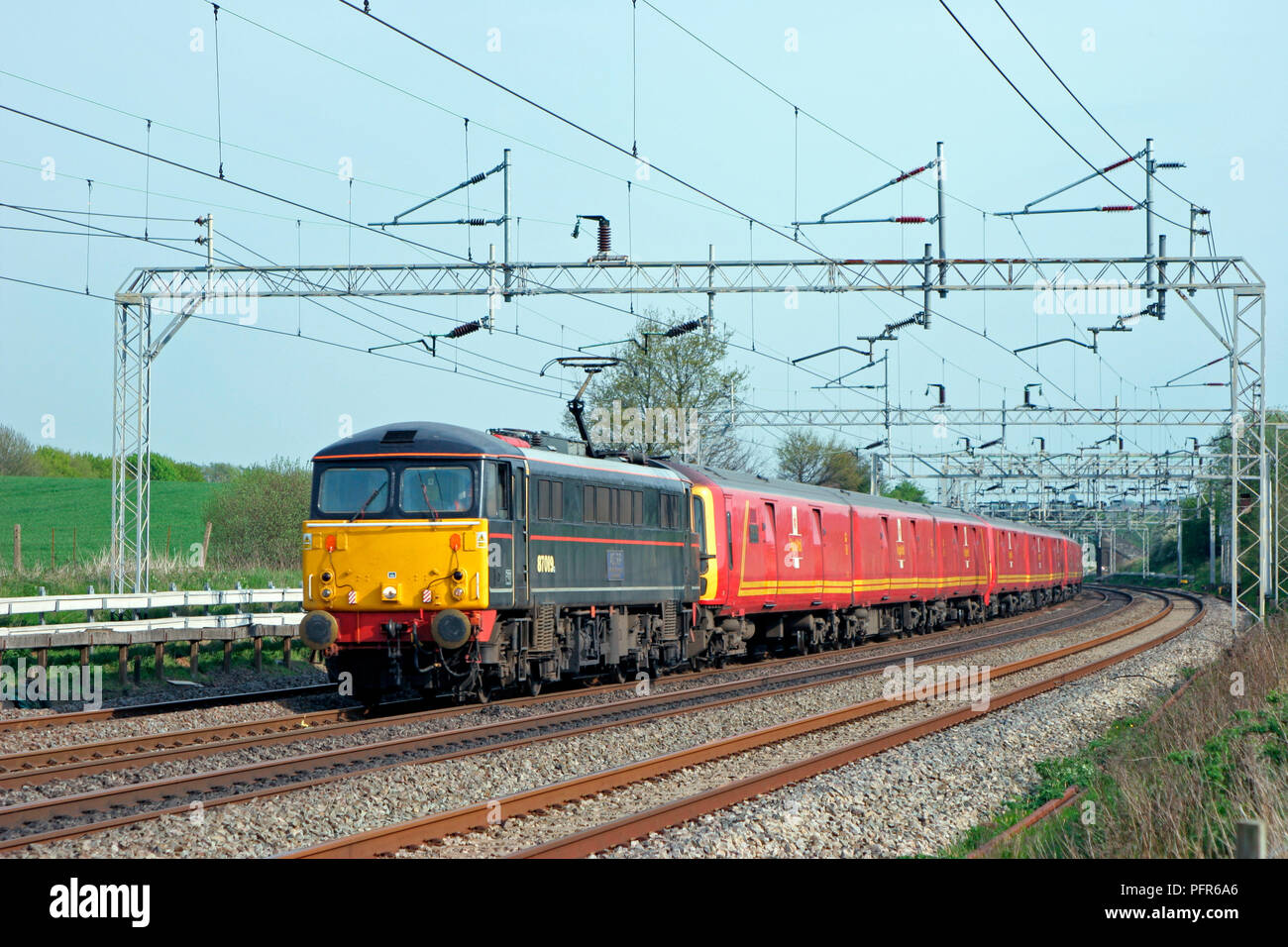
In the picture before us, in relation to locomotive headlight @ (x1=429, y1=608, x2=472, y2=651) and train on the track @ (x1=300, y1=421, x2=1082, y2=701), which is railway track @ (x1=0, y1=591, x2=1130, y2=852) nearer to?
train on the track @ (x1=300, y1=421, x2=1082, y2=701)

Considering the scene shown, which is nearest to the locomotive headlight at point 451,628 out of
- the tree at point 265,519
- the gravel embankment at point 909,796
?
the gravel embankment at point 909,796

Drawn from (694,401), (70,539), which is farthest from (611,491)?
(70,539)

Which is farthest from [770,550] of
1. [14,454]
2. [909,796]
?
[14,454]

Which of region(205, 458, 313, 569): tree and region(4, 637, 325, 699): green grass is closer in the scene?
region(4, 637, 325, 699): green grass

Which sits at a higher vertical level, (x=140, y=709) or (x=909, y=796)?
(x=140, y=709)

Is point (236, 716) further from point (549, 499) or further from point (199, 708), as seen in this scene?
point (549, 499)

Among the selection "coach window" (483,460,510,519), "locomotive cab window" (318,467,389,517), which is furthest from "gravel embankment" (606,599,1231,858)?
"locomotive cab window" (318,467,389,517)

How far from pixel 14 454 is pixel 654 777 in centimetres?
7202

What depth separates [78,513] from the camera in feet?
196

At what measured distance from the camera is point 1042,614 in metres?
49.2

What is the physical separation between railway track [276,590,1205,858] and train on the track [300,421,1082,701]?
3750mm

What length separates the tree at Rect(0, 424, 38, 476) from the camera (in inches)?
2891
